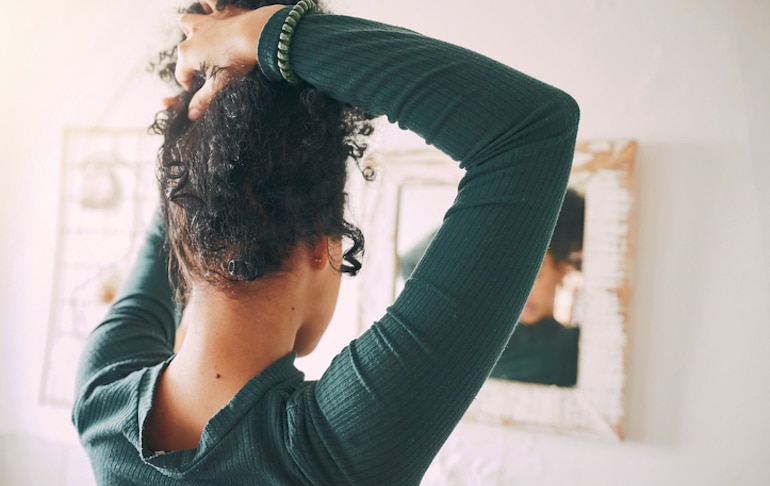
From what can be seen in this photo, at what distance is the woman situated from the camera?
377 mm

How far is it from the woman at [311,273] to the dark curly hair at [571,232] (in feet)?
1.91

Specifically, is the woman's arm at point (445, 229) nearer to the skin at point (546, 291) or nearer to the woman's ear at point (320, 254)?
the woman's ear at point (320, 254)

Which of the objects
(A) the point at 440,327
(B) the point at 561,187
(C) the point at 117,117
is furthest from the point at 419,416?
(C) the point at 117,117

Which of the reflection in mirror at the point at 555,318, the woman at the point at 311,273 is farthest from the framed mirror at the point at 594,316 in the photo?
the woman at the point at 311,273

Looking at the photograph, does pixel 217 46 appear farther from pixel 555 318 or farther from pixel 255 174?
A: pixel 555 318

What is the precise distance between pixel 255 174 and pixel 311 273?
4.2 inches

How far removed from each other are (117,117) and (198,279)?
1141mm

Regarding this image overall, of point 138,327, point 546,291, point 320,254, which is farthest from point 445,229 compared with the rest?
point 546,291

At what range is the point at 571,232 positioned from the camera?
1028 mm

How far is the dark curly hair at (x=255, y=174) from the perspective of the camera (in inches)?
17.9

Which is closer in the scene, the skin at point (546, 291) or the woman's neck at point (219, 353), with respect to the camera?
the woman's neck at point (219, 353)

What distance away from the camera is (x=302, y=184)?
18.7 inches

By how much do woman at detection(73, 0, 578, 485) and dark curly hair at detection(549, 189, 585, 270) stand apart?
58 cm

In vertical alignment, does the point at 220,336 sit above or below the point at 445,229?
below
